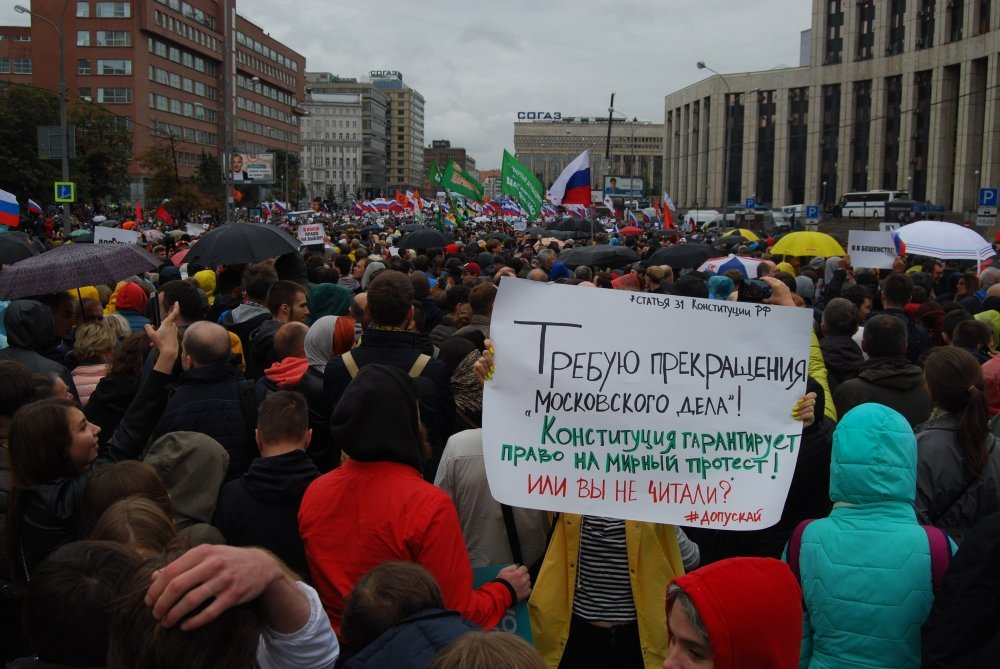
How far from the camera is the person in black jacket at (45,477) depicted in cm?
344

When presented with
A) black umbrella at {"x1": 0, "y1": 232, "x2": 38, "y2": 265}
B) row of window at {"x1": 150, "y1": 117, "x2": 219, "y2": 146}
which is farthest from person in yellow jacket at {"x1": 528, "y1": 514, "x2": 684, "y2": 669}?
row of window at {"x1": 150, "y1": 117, "x2": 219, "y2": 146}

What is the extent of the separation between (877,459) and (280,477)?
2.15 m

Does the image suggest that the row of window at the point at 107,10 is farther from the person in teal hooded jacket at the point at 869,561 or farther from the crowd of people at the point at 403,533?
the person in teal hooded jacket at the point at 869,561

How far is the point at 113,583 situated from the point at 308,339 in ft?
10.5

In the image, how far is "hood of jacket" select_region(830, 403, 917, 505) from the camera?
9.88ft

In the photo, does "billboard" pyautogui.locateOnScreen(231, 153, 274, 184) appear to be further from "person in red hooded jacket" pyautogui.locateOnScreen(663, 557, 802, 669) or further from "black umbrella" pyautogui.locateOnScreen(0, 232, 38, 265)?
"person in red hooded jacket" pyautogui.locateOnScreen(663, 557, 802, 669)

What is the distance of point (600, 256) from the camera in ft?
46.2

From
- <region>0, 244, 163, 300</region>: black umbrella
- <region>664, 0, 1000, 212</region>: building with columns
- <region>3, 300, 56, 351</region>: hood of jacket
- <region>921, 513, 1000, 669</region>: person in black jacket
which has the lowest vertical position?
<region>921, 513, 1000, 669</region>: person in black jacket

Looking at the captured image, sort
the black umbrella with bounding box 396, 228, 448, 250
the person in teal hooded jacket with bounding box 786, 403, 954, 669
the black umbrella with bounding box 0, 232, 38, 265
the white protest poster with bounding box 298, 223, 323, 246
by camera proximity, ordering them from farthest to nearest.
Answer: the black umbrella with bounding box 396, 228, 448, 250 < the white protest poster with bounding box 298, 223, 323, 246 < the black umbrella with bounding box 0, 232, 38, 265 < the person in teal hooded jacket with bounding box 786, 403, 954, 669

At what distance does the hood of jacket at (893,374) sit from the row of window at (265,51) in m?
111

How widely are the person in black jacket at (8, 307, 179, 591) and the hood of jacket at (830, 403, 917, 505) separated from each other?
2799 mm

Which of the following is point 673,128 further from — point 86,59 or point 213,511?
point 213,511

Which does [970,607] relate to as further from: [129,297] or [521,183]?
[521,183]

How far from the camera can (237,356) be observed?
585cm
